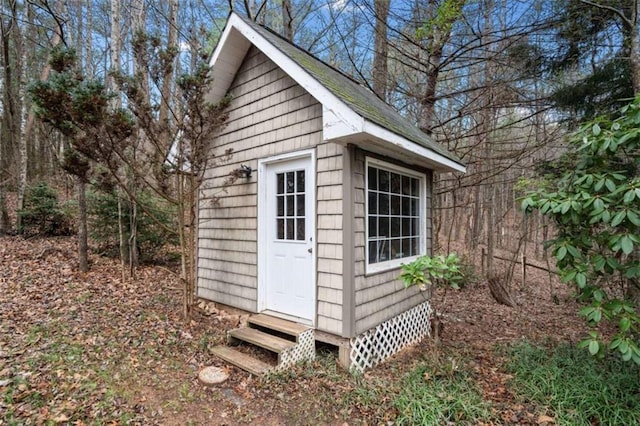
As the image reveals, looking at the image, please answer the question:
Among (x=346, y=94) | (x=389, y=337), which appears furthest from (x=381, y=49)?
(x=389, y=337)

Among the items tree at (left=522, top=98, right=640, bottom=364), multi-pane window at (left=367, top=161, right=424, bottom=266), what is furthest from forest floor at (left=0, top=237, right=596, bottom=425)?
multi-pane window at (left=367, top=161, right=424, bottom=266)

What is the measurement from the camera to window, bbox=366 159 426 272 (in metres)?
4.02

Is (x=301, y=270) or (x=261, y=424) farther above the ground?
(x=301, y=270)

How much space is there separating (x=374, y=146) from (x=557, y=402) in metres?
3.18

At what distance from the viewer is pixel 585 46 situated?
5379 mm

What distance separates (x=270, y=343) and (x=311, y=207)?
1.71 meters

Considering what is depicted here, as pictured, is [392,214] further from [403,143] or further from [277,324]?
[277,324]

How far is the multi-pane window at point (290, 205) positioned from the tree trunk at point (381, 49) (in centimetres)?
448

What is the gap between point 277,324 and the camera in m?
4.01

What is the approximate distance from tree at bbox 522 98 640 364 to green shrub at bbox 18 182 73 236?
Answer: 1014 centimetres

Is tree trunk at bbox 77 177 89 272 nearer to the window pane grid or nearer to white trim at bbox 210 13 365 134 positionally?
white trim at bbox 210 13 365 134

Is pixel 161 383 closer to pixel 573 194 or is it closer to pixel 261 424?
pixel 261 424

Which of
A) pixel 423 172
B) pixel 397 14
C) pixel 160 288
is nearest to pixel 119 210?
→ pixel 160 288

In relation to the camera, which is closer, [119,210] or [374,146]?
[374,146]
